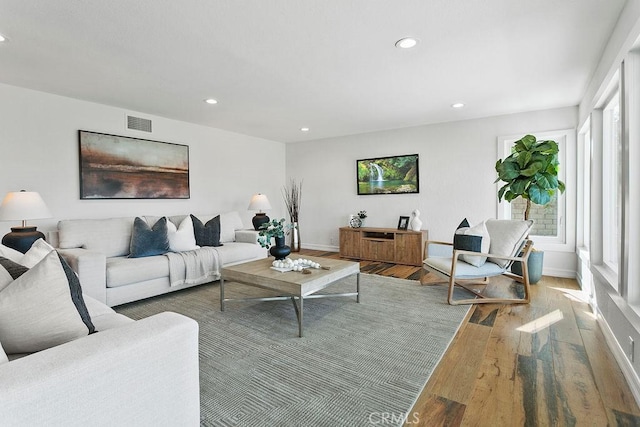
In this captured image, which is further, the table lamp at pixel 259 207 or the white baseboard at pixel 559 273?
the table lamp at pixel 259 207

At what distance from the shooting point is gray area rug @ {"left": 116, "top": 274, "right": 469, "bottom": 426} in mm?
1659

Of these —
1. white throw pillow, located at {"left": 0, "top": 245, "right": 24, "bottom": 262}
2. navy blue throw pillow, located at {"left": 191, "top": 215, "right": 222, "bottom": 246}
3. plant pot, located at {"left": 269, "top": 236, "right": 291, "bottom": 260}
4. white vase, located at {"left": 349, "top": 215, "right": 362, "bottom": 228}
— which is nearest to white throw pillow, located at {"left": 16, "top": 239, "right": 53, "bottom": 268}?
white throw pillow, located at {"left": 0, "top": 245, "right": 24, "bottom": 262}

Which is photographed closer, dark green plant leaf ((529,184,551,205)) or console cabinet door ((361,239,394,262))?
dark green plant leaf ((529,184,551,205))

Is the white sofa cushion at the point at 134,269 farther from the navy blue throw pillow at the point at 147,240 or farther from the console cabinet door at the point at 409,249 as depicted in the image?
the console cabinet door at the point at 409,249

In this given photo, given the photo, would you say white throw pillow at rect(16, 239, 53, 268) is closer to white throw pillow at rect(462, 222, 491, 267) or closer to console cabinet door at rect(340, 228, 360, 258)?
white throw pillow at rect(462, 222, 491, 267)

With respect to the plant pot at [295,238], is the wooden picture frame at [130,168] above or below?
above

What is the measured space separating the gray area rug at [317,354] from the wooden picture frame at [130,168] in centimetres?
169

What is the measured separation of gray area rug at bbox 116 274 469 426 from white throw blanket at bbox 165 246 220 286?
0.20 meters

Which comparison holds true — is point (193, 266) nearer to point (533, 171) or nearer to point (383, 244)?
point (383, 244)

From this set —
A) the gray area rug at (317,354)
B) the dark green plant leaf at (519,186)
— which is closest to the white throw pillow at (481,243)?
the gray area rug at (317,354)

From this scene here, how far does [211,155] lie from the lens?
5.39m

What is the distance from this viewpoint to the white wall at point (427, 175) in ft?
15.2

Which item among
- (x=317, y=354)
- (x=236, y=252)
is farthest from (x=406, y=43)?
(x=236, y=252)

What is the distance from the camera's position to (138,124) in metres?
4.41
